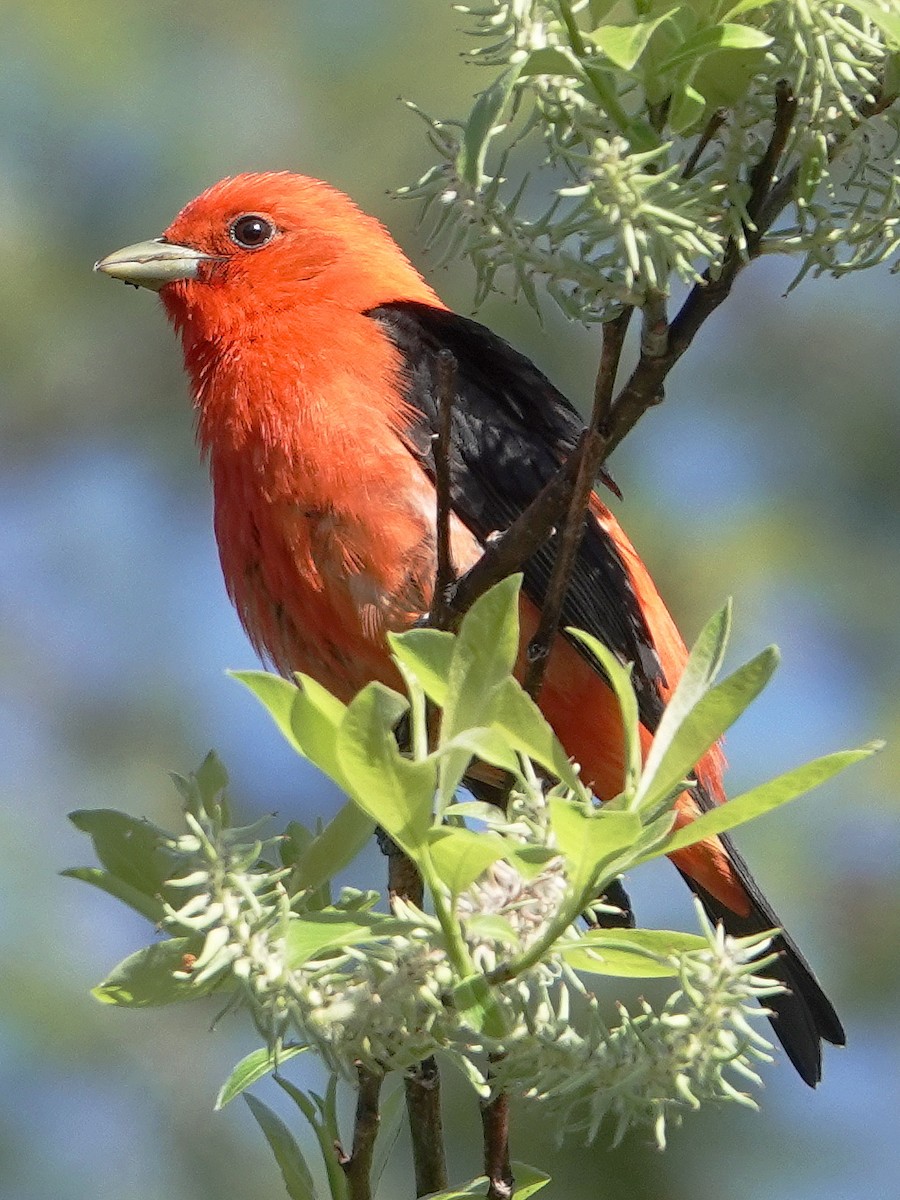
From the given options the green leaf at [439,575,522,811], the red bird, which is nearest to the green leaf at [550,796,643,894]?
the green leaf at [439,575,522,811]

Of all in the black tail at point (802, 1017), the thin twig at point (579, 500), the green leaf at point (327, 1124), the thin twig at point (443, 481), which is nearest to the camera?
the thin twig at point (579, 500)

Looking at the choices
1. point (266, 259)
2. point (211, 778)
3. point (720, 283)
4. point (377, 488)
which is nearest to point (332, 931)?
point (211, 778)

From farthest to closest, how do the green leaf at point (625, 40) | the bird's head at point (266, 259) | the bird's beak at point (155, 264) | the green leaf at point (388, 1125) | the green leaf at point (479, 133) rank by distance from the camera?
the bird's beak at point (155, 264) < the bird's head at point (266, 259) < the green leaf at point (388, 1125) < the green leaf at point (479, 133) < the green leaf at point (625, 40)

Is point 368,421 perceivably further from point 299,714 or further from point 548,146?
point 299,714

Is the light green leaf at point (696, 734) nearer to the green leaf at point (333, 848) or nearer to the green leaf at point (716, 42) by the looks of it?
the green leaf at point (333, 848)

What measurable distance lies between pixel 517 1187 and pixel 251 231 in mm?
2844

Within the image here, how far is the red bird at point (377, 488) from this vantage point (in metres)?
3.42

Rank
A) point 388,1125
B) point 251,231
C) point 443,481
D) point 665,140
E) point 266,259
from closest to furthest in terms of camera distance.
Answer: point 665,140, point 388,1125, point 443,481, point 266,259, point 251,231

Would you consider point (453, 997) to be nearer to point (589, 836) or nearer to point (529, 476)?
point (589, 836)

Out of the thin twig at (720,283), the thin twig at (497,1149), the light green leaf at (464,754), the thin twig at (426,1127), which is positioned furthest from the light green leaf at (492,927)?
the thin twig at (720,283)

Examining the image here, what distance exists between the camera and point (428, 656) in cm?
158

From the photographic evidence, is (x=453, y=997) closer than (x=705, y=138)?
Yes

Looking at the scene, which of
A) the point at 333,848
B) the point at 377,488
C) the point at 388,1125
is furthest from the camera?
the point at 377,488

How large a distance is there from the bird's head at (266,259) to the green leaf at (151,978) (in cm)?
237
